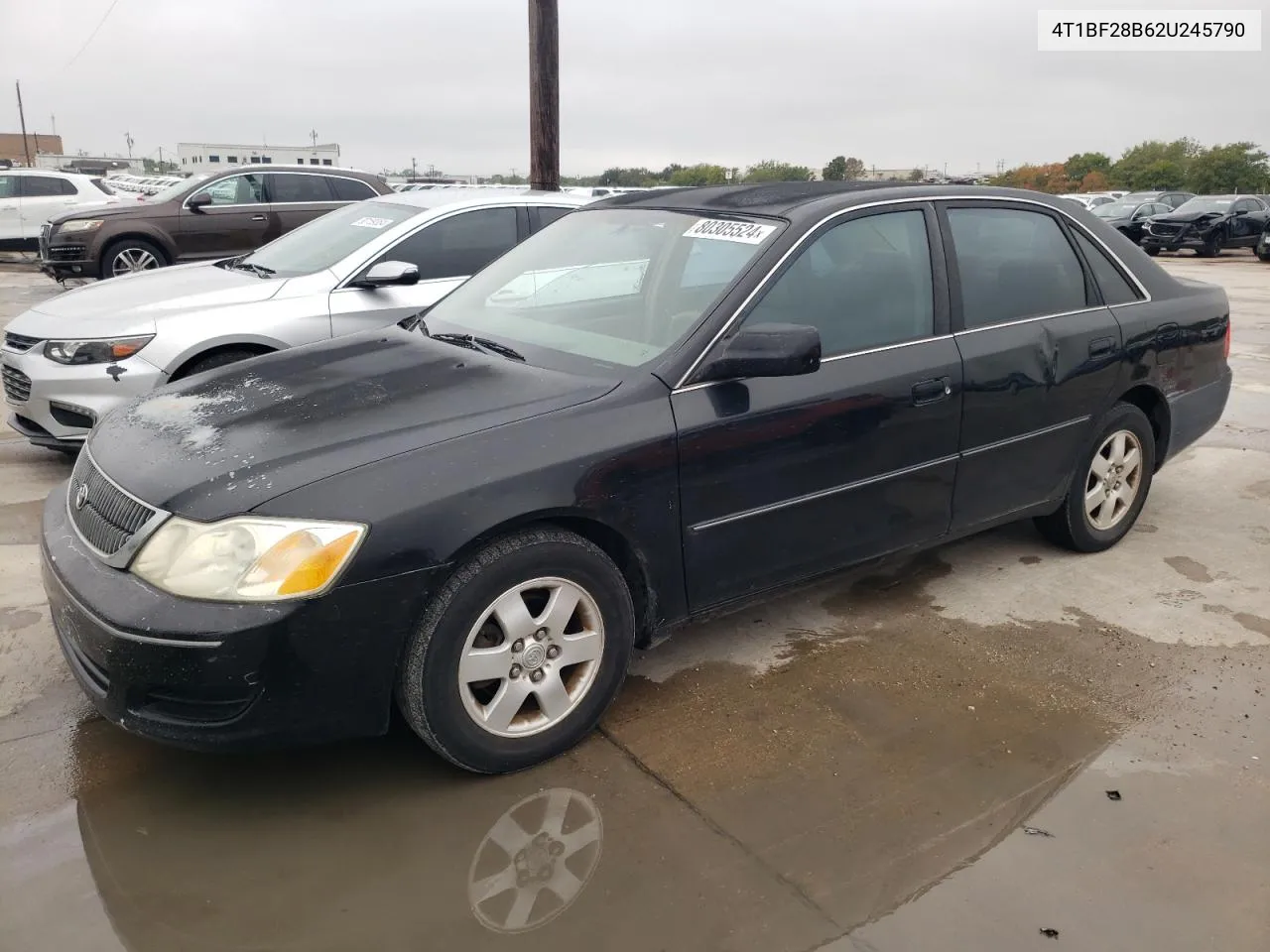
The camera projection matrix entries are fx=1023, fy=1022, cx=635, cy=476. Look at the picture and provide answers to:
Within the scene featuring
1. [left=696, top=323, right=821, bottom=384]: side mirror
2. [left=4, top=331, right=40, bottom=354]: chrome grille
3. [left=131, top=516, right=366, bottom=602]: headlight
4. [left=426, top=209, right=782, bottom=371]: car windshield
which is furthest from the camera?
[left=4, top=331, right=40, bottom=354]: chrome grille

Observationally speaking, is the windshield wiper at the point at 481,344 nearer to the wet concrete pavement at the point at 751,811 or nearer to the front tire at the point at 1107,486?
the wet concrete pavement at the point at 751,811

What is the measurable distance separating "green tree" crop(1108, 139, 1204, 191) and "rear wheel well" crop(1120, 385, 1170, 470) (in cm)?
5325

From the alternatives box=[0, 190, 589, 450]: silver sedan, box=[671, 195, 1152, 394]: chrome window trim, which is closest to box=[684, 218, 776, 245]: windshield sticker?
box=[671, 195, 1152, 394]: chrome window trim

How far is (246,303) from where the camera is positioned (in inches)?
215

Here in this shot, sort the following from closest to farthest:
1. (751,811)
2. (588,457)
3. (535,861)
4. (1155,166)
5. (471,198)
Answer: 1. (535,861)
2. (751,811)
3. (588,457)
4. (471,198)
5. (1155,166)

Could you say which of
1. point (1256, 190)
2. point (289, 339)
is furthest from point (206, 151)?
point (289, 339)

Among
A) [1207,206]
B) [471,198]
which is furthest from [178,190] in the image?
[1207,206]

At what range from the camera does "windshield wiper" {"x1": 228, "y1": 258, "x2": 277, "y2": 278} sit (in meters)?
6.03

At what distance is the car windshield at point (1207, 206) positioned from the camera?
24.3m

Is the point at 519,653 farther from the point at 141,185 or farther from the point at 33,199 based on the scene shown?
the point at 141,185

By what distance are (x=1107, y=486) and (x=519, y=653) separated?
2986 mm

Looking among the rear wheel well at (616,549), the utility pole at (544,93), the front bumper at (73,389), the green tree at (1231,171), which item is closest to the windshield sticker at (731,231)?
the rear wheel well at (616,549)

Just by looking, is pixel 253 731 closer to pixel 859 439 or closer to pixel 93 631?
pixel 93 631

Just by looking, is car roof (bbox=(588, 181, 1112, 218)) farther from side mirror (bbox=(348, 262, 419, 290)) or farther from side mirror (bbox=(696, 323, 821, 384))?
side mirror (bbox=(348, 262, 419, 290))
